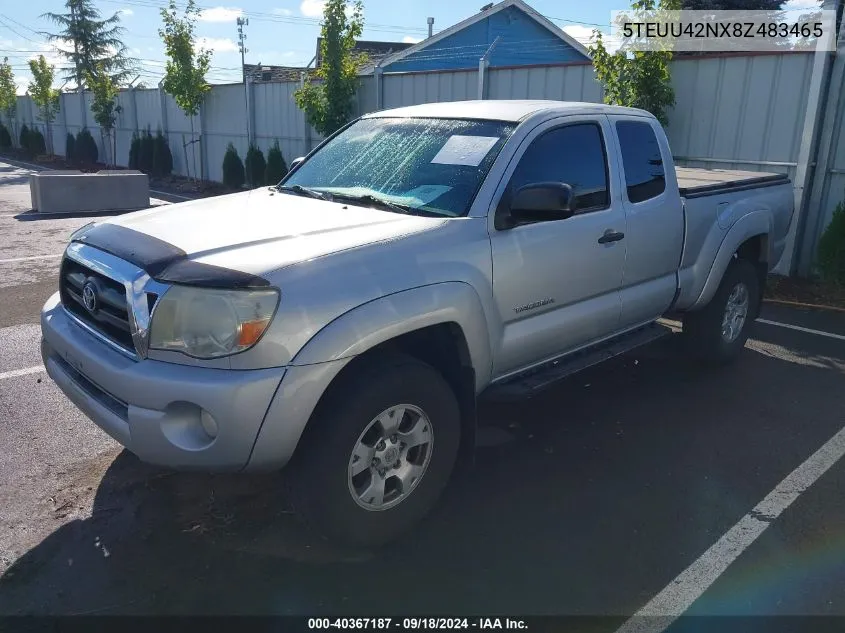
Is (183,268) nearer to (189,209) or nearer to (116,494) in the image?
(189,209)

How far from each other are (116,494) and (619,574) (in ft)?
8.29

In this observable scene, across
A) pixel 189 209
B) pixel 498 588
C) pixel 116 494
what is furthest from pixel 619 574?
pixel 189 209

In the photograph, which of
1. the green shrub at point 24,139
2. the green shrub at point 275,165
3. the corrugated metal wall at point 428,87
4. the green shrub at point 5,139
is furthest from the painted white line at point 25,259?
the green shrub at point 5,139

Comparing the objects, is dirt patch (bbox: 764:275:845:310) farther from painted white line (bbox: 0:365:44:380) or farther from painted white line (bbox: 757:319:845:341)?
painted white line (bbox: 0:365:44:380)

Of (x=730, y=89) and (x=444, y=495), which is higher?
(x=730, y=89)

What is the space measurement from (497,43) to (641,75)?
15.1 meters

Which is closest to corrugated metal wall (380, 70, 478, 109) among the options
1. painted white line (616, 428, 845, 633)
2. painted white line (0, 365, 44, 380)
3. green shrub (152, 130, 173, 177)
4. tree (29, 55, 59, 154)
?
painted white line (0, 365, 44, 380)

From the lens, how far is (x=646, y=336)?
4750mm

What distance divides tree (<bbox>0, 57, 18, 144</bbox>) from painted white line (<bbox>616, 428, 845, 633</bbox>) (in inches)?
1677

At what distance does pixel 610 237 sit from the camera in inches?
164

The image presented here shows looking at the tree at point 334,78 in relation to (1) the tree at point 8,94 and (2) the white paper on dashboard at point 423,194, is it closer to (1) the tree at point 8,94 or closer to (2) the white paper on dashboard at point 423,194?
(2) the white paper on dashboard at point 423,194

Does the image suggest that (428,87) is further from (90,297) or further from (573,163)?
(90,297)

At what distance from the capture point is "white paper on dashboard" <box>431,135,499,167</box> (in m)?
3.73

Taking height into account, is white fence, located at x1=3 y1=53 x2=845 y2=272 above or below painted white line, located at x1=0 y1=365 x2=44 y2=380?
above
